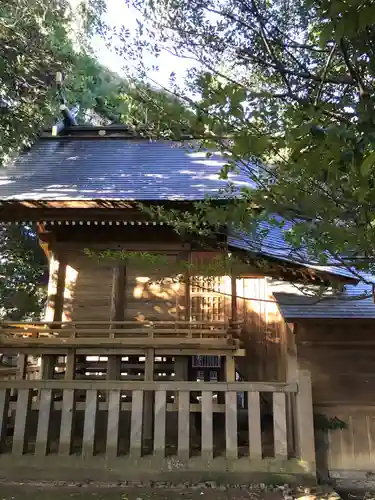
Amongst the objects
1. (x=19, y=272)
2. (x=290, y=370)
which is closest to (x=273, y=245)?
(x=290, y=370)

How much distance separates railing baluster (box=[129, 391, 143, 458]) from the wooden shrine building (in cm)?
2

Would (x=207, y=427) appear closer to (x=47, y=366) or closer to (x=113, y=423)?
(x=113, y=423)

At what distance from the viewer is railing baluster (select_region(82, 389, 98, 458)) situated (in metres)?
5.71

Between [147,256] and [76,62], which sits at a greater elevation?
[76,62]

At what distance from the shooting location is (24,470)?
5625 mm

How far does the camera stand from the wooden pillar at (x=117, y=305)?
25.2 ft

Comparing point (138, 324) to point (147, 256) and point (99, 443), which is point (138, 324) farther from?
point (147, 256)

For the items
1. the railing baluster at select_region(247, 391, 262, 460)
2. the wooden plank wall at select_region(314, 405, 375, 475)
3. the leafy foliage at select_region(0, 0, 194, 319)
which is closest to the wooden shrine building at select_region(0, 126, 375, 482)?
the railing baluster at select_region(247, 391, 262, 460)

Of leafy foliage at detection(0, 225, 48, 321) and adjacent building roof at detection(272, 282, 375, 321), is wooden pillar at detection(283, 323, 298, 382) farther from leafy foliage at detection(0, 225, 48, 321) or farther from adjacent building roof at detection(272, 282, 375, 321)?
leafy foliage at detection(0, 225, 48, 321)

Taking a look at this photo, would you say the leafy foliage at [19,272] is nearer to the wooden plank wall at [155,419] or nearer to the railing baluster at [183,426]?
the wooden plank wall at [155,419]

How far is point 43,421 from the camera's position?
19.3 feet

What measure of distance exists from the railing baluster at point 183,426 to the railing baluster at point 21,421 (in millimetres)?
2079

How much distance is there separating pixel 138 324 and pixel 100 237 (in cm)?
198

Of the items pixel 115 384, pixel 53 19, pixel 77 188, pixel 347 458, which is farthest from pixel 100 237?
pixel 347 458
